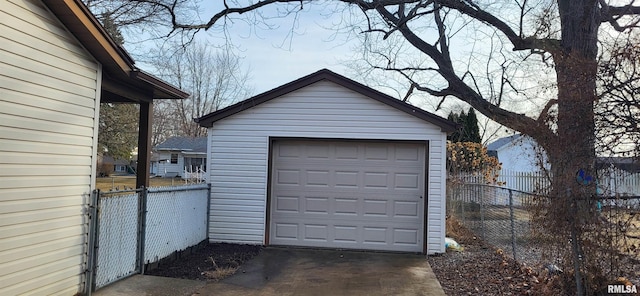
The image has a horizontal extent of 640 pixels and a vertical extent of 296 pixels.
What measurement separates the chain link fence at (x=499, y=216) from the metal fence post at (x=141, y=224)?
506cm

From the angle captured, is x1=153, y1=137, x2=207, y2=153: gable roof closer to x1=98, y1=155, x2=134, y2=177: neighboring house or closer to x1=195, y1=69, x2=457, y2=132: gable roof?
x1=98, y1=155, x2=134, y2=177: neighboring house

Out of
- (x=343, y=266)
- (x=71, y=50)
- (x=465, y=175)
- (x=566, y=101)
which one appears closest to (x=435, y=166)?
(x=343, y=266)

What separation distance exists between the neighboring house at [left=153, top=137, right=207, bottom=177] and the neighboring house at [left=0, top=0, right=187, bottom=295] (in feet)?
113

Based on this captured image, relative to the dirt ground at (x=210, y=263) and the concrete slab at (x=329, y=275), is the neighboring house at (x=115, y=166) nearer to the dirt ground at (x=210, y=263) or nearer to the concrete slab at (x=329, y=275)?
the dirt ground at (x=210, y=263)

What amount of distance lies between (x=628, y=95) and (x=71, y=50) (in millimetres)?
5694

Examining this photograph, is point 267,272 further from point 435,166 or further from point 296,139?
point 435,166

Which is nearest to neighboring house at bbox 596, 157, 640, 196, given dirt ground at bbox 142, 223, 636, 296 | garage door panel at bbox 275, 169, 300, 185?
dirt ground at bbox 142, 223, 636, 296

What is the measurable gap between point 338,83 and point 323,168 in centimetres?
173

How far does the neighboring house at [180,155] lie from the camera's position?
40000 mm

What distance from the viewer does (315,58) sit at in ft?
44.0

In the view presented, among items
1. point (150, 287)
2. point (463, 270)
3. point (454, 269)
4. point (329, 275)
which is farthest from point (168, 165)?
point (463, 270)

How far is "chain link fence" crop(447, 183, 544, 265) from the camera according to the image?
20.4 ft

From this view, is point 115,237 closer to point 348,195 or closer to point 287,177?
point 287,177

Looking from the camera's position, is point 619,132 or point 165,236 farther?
point 165,236
